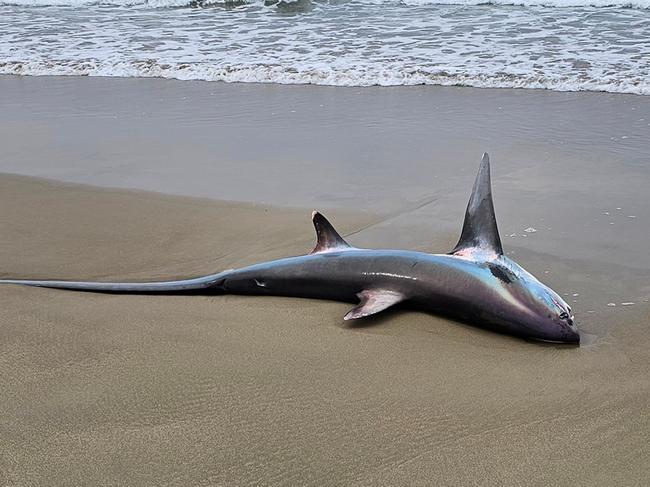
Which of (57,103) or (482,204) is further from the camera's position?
(57,103)

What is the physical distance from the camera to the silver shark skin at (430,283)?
3.38 metres

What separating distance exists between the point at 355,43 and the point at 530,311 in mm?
8983

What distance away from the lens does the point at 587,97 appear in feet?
27.3

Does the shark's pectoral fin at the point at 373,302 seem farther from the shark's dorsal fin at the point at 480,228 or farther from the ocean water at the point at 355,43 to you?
the ocean water at the point at 355,43

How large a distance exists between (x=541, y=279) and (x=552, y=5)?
11831mm

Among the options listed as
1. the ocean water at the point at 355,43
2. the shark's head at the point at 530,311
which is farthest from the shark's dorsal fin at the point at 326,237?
the ocean water at the point at 355,43

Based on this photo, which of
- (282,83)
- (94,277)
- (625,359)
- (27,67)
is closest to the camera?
(625,359)

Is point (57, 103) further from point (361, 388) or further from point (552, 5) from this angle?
point (552, 5)

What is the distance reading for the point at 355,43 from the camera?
11719mm

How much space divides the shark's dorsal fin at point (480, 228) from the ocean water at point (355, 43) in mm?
5360

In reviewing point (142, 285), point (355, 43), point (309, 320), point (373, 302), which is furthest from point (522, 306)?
point (355, 43)

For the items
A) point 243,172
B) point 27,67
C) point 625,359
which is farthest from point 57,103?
point 625,359

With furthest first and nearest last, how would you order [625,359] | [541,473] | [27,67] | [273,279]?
[27,67] < [273,279] < [625,359] < [541,473]

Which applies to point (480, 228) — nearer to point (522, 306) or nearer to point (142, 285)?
point (522, 306)
